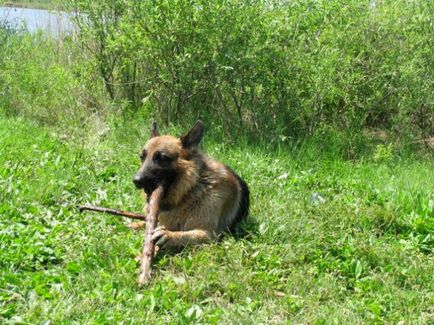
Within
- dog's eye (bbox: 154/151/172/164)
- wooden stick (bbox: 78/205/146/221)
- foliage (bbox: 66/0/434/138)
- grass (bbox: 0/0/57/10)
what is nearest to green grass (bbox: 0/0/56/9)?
grass (bbox: 0/0/57/10)

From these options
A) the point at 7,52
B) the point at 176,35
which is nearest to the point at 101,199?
the point at 176,35

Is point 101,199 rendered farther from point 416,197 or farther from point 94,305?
point 416,197

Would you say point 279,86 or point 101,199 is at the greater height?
point 279,86

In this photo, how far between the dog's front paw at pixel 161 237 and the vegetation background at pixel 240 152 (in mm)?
171

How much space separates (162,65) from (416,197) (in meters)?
4.12

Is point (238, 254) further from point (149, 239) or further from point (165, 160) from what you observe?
point (165, 160)

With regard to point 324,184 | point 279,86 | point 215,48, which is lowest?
point 324,184

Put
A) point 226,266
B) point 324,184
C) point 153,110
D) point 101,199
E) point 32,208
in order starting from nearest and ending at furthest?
point 226,266 < point 32,208 < point 101,199 < point 324,184 < point 153,110

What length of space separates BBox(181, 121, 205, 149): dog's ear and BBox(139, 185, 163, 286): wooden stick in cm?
48

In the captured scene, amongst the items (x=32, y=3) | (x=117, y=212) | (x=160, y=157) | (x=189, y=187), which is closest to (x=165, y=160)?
(x=160, y=157)

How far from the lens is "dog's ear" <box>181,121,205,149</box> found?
5238mm

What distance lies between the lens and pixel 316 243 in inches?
199

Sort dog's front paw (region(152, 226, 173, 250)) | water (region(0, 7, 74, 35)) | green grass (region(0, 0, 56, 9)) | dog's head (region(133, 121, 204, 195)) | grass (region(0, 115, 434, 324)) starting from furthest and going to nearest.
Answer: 1. green grass (region(0, 0, 56, 9))
2. water (region(0, 7, 74, 35))
3. dog's head (region(133, 121, 204, 195))
4. dog's front paw (region(152, 226, 173, 250))
5. grass (region(0, 115, 434, 324))

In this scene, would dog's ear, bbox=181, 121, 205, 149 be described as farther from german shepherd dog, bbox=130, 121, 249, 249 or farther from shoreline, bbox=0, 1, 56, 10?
shoreline, bbox=0, 1, 56, 10
